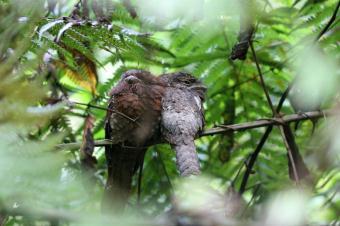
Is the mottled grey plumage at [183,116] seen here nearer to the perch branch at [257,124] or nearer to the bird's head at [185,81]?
the bird's head at [185,81]

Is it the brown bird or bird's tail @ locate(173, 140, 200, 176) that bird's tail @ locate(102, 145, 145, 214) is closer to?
the brown bird

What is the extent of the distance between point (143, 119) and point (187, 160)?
0.90 m

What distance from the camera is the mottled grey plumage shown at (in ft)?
10.6

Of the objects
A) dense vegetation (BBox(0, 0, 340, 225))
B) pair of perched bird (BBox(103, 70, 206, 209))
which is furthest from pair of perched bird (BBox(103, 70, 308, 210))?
dense vegetation (BBox(0, 0, 340, 225))

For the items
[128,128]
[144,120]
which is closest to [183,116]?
[144,120]

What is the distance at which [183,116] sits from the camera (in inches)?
150

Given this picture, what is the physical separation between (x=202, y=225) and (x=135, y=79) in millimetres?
3145

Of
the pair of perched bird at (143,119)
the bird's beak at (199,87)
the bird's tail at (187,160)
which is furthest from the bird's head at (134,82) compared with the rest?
the bird's tail at (187,160)

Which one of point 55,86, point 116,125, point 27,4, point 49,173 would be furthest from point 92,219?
point 55,86

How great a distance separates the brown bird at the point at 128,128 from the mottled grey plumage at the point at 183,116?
9cm

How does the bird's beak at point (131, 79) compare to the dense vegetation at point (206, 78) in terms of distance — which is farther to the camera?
the bird's beak at point (131, 79)

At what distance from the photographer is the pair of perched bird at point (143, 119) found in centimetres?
375

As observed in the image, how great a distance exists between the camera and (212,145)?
4.75 m

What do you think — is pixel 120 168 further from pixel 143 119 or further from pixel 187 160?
pixel 187 160
